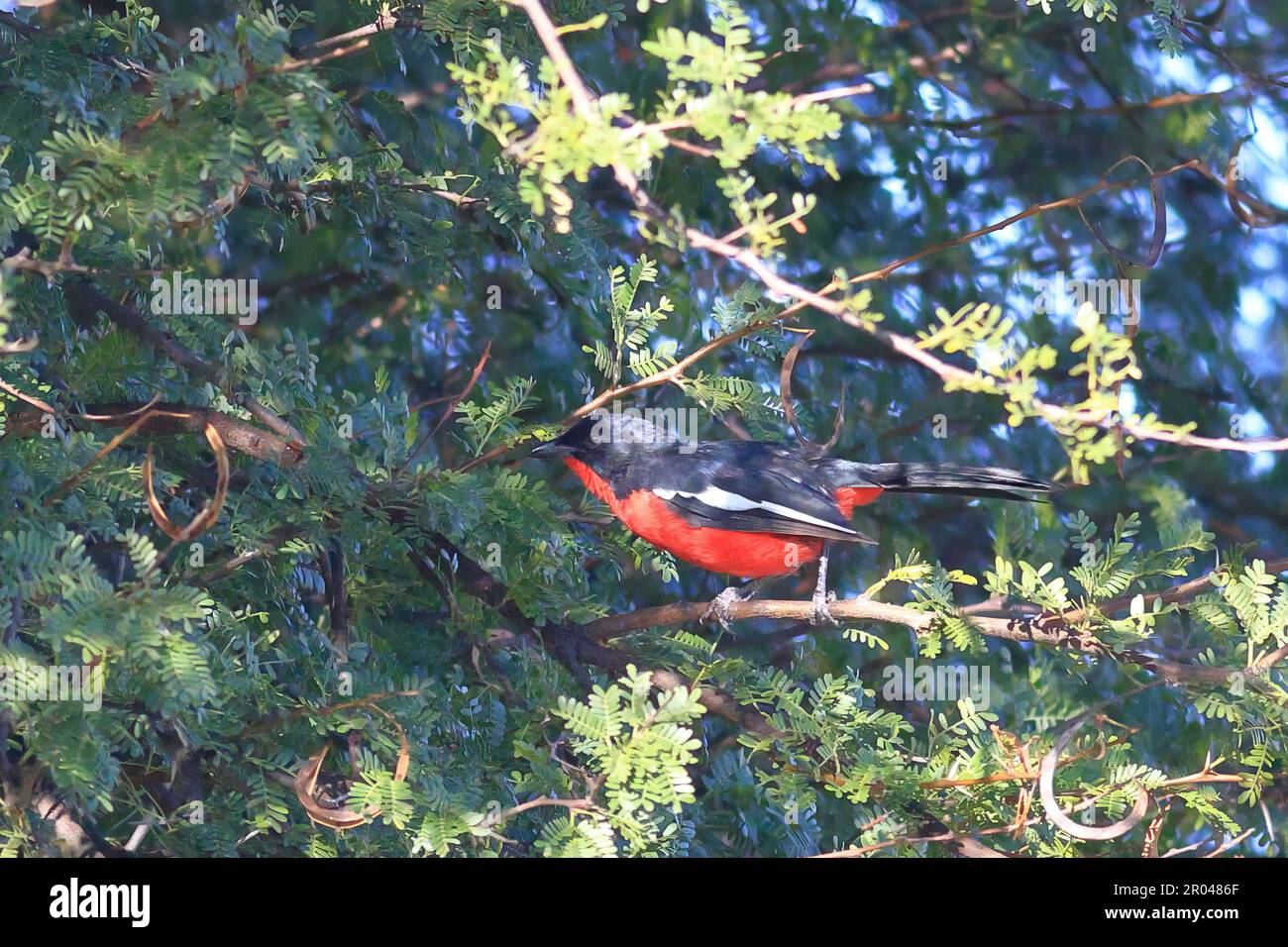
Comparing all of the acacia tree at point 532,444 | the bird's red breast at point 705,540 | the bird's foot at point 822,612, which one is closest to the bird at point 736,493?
the bird's red breast at point 705,540

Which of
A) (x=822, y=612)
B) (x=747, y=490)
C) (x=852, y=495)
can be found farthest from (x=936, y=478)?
(x=822, y=612)

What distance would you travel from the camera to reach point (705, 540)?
4.62m

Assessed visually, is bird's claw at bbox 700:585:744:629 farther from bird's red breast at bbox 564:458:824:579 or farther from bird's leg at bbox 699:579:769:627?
bird's red breast at bbox 564:458:824:579

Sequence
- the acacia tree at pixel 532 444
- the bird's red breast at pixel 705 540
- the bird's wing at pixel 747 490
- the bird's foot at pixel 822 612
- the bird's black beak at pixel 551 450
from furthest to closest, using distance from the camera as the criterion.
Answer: the bird's black beak at pixel 551 450
the bird's red breast at pixel 705 540
the bird's wing at pixel 747 490
the bird's foot at pixel 822 612
the acacia tree at pixel 532 444

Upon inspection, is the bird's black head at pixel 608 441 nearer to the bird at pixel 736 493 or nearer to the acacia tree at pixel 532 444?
the bird at pixel 736 493

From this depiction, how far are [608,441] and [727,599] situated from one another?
0.83 meters

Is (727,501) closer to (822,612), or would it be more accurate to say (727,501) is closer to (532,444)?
(532,444)

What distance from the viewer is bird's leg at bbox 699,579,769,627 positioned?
4103 mm

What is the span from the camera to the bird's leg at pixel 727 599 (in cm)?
410

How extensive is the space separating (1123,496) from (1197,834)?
137cm

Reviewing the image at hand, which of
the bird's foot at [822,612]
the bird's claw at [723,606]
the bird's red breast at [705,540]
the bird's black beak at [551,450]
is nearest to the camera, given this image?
the bird's foot at [822,612]

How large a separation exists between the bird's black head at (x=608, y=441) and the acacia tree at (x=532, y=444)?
125 millimetres

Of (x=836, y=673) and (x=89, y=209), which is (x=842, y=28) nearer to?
(x=836, y=673)

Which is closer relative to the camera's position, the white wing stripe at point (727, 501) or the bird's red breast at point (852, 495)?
the white wing stripe at point (727, 501)
